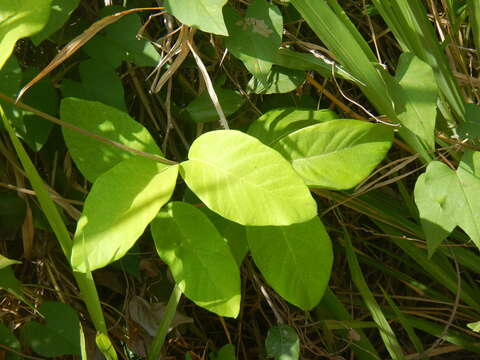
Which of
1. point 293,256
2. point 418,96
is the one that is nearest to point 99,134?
point 293,256

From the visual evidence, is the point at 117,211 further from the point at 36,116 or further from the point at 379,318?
the point at 379,318

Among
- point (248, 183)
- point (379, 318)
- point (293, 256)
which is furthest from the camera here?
point (379, 318)

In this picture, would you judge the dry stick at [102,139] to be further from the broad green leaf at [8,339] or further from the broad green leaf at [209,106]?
the broad green leaf at [8,339]

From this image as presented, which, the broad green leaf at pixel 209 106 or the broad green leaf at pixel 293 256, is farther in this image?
the broad green leaf at pixel 209 106

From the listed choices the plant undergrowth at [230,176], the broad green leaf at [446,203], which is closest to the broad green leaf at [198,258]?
the plant undergrowth at [230,176]

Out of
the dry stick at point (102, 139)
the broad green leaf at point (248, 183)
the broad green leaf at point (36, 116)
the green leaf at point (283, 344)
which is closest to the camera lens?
the broad green leaf at point (248, 183)

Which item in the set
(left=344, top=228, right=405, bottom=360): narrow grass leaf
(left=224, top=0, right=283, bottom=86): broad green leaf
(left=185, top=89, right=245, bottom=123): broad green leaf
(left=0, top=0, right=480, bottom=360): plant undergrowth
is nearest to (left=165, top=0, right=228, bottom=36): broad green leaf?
(left=0, top=0, right=480, bottom=360): plant undergrowth
